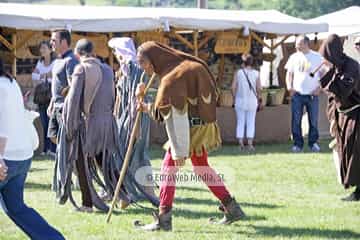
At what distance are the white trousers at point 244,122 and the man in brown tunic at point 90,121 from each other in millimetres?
6552

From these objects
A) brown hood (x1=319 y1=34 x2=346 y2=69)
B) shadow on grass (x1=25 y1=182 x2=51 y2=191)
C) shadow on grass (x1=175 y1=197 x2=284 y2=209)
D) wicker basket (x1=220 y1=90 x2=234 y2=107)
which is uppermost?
brown hood (x1=319 y1=34 x2=346 y2=69)

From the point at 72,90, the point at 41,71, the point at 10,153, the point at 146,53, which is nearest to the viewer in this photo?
the point at 10,153

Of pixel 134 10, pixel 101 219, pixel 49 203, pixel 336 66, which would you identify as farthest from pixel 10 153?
pixel 134 10

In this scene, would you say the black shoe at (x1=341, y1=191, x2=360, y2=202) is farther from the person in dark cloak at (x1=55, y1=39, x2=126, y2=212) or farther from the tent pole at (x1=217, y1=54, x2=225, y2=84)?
the tent pole at (x1=217, y1=54, x2=225, y2=84)

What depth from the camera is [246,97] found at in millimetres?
16000

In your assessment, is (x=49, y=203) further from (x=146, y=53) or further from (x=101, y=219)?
Answer: (x=146, y=53)

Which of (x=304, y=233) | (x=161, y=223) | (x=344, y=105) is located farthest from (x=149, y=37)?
(x=304, y=233)

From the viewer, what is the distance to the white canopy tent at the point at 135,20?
14.3 meters

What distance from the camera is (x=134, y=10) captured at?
16.5 metres

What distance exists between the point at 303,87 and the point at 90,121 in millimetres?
6773

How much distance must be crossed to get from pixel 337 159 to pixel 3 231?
13.3 ft

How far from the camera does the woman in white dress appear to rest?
15938 millimetres

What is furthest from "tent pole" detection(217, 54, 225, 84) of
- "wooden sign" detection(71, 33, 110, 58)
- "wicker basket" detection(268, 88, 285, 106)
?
"wooden sign" detection(71, 33, 110, 58)

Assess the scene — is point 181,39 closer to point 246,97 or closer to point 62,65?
point 246,97
